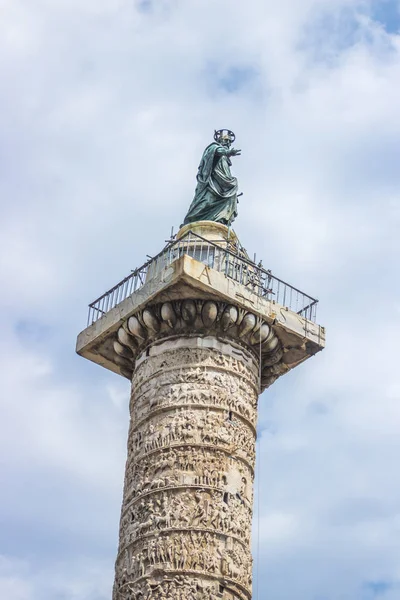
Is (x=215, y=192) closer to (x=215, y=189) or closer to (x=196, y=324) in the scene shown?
(x=215, y=189)

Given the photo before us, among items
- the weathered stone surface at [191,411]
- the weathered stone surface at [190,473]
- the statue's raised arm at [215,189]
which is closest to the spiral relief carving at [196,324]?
the weathered stone surface at [191,411]

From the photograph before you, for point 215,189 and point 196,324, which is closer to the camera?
point 196,324

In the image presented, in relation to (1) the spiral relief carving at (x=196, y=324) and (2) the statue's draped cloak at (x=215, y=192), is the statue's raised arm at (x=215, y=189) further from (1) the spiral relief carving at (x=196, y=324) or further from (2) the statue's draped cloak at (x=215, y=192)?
(1) the spiral relief carving at (x=196, y=324)

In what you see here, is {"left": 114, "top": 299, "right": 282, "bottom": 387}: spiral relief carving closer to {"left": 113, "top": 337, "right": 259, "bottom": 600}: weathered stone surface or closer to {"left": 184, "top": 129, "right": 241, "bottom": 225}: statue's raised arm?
{"left": 113, "top": 337, "right": 259, "bottom": 600}: weathered stone surface

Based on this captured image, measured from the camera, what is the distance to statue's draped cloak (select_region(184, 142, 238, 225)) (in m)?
14.7

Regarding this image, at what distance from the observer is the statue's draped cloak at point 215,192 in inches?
580

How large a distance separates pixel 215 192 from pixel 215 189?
0.08m

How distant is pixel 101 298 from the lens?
14164mm

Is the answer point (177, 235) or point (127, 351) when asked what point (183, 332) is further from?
point (177, 235)

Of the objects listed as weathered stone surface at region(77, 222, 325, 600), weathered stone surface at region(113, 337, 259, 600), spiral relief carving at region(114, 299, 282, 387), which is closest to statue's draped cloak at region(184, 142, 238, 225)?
weathered stone surface at region(77, 222, 325, 600)

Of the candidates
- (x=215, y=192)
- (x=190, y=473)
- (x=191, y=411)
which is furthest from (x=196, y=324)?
(x=215, y=192)

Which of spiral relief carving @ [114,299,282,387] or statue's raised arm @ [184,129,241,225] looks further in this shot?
statue's raised arm @ [184,129,241,225]

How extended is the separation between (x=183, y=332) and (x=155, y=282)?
25.0 inches

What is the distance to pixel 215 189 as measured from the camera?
14867mm
